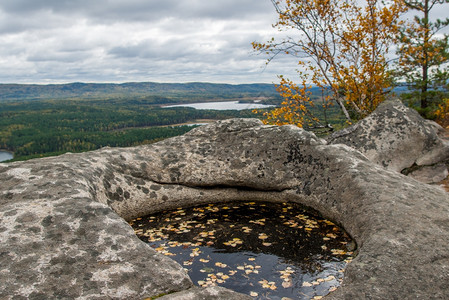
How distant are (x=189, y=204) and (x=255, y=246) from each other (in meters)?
2.75

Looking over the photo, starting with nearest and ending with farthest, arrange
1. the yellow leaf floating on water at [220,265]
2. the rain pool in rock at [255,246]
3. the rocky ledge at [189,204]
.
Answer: the rocky ledge at [189,204], the rain pool in rock at [255,246], the yellow leaf floating on water at [220,265]

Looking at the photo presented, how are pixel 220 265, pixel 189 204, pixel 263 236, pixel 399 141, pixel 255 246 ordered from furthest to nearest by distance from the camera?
pixel 399 141
pixel 189 204
pixel 263 236
pixel 255 246
pixel 220 265

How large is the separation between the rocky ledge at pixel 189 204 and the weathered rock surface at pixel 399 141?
3.07m

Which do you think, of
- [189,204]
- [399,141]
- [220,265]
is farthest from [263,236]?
[399,141]

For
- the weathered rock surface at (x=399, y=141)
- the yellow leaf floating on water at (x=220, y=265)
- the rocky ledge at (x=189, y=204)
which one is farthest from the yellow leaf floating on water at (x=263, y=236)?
the weathered rock surface at (x=399, y=141)

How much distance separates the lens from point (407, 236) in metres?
5.21

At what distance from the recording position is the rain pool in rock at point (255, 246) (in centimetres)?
521

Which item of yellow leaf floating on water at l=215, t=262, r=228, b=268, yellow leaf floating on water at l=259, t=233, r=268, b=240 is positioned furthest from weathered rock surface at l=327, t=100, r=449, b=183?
yellow leaf floating on water at l=215, t=262, r=228, b=268

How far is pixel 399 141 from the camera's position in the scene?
1104 centimetres

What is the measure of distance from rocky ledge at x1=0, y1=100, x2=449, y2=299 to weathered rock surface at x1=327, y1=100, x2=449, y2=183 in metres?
3.07

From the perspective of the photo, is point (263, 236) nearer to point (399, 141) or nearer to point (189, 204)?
point (189, 204)

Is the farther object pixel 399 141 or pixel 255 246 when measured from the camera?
pixel 399 141

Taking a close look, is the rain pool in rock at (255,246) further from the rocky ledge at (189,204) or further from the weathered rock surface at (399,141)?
the weathered rock surface at (399,141)

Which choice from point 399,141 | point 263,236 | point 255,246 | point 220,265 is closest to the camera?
point 220,265
